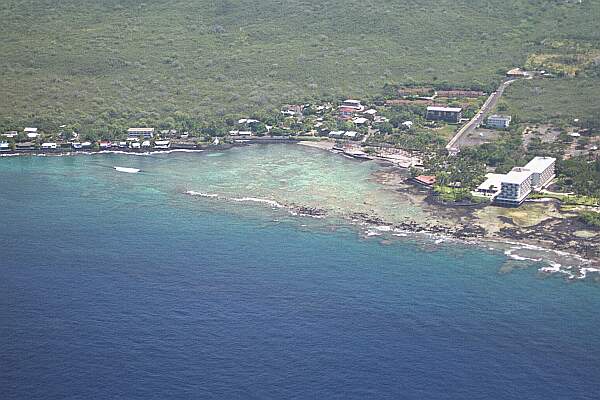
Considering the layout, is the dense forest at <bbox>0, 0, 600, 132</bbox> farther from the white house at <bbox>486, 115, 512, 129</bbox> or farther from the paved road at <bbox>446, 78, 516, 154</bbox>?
the white house at <bbox>486, 115, 512, 129</bbox>

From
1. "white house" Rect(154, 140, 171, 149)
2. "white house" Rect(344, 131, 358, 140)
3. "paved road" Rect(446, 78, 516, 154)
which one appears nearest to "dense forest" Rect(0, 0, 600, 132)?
"paved road" Rect(446, 78, 516, 154)

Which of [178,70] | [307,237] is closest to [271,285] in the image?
[307,237]

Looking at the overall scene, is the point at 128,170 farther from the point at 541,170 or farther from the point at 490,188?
the point at 541,170

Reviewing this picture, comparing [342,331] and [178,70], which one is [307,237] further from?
[178,70]

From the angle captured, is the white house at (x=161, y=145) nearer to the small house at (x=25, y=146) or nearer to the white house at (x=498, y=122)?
the small house at (x=25, y=146)

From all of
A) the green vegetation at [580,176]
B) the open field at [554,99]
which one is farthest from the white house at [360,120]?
the green vegetation at [580,176]

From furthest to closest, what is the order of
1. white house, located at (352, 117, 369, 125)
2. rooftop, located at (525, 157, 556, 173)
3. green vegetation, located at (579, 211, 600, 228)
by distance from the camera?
white house, located at (352, 117, 369, 125)
rooftop, located at (525, 157, 556, 173)
green vegetation, located at (579, 211, 600, 228)
